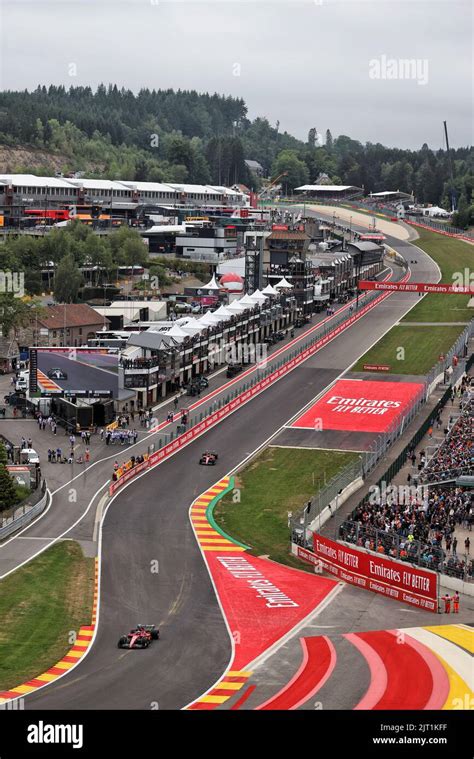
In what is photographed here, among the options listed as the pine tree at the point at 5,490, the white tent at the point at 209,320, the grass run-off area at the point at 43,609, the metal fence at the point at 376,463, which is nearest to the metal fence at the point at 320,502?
the metal fence at the point at 376,463

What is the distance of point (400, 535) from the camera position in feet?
186

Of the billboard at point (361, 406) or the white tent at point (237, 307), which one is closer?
the billboard at point (361, 406)

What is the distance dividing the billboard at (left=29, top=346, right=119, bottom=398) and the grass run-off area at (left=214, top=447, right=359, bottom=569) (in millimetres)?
13726

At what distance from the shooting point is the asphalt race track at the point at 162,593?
4275 centimetres

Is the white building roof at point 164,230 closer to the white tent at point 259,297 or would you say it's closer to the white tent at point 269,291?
the white tent at point 269,291

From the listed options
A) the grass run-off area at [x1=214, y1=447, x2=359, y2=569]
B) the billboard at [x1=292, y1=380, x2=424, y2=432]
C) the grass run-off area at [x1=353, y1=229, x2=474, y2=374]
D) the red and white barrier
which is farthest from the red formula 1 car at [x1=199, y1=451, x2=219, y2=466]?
the grass run-off area at [x1=353, y1=229, x2=474, y2=374]

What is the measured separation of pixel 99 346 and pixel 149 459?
27764mm

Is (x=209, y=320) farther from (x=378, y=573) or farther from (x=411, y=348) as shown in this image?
(x=378, y=573)

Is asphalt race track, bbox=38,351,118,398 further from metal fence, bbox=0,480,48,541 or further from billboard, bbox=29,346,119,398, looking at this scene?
metal fence, bbox=0,480,48,541

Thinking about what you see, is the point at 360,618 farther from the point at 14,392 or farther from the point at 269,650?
the point at 14,392

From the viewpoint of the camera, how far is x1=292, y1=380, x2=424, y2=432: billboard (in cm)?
8919
